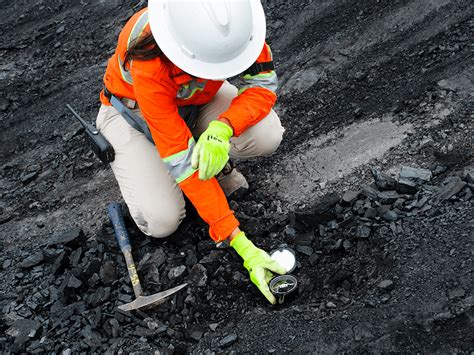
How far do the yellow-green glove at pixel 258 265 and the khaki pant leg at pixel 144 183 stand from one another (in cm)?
62

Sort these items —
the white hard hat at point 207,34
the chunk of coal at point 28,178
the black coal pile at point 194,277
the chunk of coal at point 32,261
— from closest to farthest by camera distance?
1. the white hard hat at point 207,34
2. the black coal pile at point 194,277
3. the chunk of coal at point 32,261
4. the chunk of coal at point 28,178

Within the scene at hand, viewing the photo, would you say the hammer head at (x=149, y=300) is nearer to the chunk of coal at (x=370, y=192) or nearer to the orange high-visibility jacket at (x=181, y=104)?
the orange high-visibility jacket at (x=181, y=104)

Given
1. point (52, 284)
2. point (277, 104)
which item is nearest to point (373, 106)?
point (277, 104)

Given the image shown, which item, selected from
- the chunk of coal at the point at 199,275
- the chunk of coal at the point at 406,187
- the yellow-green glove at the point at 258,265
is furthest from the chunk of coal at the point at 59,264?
the chunk of coal at the point at 406,187

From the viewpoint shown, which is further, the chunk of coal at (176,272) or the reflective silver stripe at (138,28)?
the chunk of coal at (176,272)

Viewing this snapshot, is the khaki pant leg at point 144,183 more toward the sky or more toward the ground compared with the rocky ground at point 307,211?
more toward the sky

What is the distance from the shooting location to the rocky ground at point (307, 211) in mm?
3039

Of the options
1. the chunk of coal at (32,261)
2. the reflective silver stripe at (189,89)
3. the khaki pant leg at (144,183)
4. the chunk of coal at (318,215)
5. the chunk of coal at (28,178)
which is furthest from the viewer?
the chunk of coal at (28,178)

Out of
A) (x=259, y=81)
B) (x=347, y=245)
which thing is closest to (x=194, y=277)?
(x=347, y=245)

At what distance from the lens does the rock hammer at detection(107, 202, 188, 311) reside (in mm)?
3395

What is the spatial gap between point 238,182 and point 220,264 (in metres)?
0.75

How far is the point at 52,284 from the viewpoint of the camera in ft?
12.4

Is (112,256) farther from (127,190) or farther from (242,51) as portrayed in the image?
(242,51)

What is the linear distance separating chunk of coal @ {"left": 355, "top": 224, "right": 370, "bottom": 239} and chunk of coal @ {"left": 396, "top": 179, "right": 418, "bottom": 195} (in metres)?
0.40
